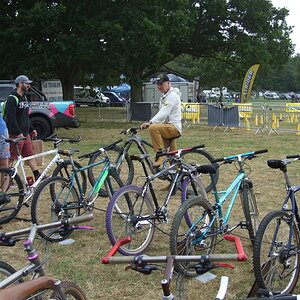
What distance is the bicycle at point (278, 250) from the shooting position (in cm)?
352

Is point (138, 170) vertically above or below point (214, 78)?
below

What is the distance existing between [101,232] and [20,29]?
47.5 feet

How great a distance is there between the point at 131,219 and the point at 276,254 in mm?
1625

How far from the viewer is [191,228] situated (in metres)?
4.00

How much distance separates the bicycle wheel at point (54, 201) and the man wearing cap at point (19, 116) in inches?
75.0

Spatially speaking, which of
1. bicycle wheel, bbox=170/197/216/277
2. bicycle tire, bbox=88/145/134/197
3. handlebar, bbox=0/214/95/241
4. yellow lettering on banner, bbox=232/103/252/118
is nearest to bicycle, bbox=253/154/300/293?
bicycle wheel, bbox=170/197/216/277

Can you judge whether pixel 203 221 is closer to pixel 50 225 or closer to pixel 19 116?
pixel 50 225

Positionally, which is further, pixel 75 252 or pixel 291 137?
pixel 291 137

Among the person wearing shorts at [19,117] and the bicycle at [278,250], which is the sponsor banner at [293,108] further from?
the bicycle at [278,250]

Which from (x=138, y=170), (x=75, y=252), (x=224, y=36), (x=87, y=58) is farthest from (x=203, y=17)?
(x=75, y=252)

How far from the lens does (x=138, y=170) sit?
924 cm

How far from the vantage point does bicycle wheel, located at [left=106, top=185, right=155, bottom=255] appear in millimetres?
4695

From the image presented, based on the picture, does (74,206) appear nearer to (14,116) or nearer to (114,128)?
(14,116)

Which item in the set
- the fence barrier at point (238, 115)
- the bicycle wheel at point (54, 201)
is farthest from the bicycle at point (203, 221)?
the fence barrier at point (238, 115)
